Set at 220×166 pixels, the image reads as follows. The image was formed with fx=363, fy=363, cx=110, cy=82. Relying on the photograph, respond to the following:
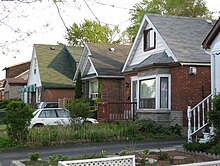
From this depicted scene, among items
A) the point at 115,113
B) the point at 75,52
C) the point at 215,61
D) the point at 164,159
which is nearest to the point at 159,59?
the point at 115,113

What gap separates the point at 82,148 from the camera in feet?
47.2

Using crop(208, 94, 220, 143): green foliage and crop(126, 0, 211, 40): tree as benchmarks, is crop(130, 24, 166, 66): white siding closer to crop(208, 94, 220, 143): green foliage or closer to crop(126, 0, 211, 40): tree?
crop(208, 94, 220, 143): green foliage

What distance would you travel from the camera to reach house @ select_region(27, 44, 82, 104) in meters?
33.7

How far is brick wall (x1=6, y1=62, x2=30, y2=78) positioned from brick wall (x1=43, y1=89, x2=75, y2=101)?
21.7m

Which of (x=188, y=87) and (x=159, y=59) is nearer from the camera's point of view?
(x=188, y=87)

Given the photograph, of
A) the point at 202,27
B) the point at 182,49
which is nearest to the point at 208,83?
the point at 182,49

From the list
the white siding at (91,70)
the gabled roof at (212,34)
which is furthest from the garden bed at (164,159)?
the white siding at (91,70)

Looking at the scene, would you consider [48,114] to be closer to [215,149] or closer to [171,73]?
[171,73]

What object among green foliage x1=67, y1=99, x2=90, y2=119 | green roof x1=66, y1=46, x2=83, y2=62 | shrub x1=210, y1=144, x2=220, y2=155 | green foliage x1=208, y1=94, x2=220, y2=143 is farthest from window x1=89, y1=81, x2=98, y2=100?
shrub x1=210, y1=144, x2=220, y2=155

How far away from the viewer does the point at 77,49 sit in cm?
3928

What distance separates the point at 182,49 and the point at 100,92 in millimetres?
8589

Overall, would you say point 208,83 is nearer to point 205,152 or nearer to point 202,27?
point 202,27

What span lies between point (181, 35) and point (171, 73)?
288cm

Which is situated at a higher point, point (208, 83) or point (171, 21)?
point (171, 21)
